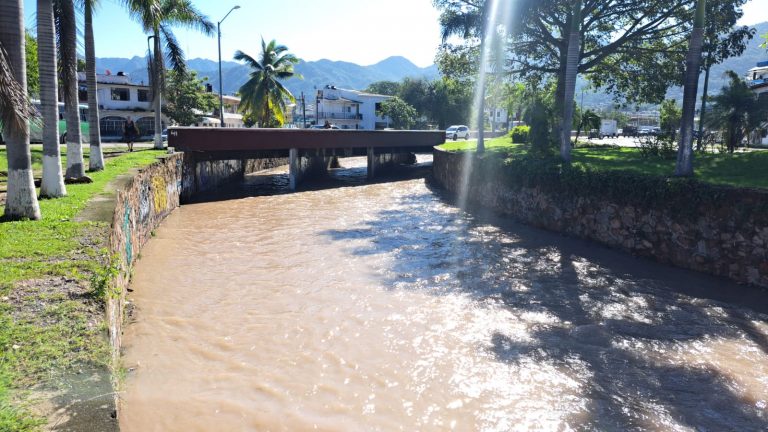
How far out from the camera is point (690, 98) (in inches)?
566

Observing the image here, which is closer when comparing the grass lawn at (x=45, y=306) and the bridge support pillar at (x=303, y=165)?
the grass lawn at (x=45, y=306)

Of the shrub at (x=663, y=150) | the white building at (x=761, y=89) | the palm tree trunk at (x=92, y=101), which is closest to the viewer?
the palm tree trunk at (x=92, y=101)

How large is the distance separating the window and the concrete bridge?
23661 mm

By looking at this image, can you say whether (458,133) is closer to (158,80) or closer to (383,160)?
(383,160)

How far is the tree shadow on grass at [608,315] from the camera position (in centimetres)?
677

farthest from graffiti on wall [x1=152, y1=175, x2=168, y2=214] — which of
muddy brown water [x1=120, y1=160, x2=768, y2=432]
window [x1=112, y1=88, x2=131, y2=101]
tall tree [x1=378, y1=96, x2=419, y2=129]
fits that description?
tall tree [x1=378, y1=96, x2=419, y2=129]

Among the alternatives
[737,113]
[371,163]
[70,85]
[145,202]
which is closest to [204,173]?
[145,202]

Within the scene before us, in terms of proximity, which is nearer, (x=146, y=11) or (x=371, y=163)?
(x=146, y=11)

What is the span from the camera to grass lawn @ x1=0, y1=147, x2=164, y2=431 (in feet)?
14.7

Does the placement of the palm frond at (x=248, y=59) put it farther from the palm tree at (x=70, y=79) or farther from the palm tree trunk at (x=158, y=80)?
the palm tree at (x=70, y=79)

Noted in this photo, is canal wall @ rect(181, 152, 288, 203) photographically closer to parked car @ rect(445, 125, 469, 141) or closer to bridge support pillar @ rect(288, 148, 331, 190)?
bridge support pillar @ rect(288, 148, 331, 190)

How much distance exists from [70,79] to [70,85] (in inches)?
6.6

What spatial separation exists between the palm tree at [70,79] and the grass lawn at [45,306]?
601cm

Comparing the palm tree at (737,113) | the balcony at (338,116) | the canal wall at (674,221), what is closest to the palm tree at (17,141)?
the canal wall at (674,221)
